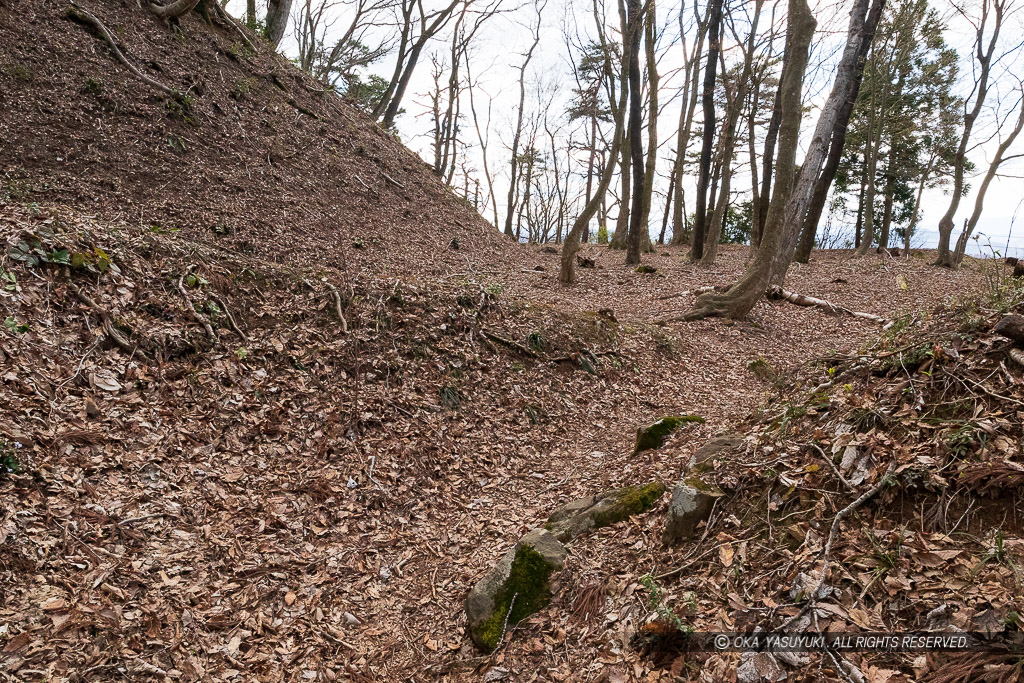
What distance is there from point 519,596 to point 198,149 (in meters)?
9.78

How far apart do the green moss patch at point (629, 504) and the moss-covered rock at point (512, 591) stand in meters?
0.42

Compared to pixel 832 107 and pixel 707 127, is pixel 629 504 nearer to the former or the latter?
pixel 832 107

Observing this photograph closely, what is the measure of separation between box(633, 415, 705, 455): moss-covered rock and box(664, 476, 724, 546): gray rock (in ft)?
5.44

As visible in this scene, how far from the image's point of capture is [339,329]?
623 cm

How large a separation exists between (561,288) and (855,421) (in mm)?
9390

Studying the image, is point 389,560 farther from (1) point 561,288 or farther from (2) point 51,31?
(2) point 51,31

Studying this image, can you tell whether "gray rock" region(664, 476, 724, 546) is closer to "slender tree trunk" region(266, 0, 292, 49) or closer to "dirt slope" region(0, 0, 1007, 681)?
"dirt slope" region(0, 0, 1007, 681)

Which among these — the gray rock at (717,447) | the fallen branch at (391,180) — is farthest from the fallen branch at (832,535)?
the fallen branch at (391,180)

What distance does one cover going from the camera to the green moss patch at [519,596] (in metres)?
3.29

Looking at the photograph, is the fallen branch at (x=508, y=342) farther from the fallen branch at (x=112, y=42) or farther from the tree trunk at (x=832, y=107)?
the fallen branch at (x=112, y=42)

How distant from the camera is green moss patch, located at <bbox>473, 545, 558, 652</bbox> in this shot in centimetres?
329

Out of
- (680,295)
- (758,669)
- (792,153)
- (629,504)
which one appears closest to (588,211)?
(680,295)

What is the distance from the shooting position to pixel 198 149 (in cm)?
916

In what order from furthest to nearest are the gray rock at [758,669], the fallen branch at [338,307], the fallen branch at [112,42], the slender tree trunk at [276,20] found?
1. the slender tree trunk at [276,20]
2. the fallen branch at [112,42]
3. the fallen branch at [338,307]
4. the gray rock at [758,669]
